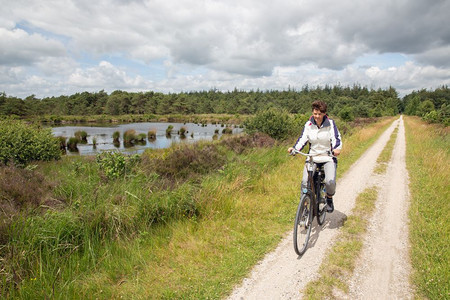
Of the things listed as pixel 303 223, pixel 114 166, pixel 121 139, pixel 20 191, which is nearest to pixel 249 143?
pixel 114 166

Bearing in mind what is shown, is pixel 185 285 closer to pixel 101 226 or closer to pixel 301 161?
pixel 101 226

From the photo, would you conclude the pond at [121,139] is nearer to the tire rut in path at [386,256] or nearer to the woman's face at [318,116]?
the woman's face at [318,116]

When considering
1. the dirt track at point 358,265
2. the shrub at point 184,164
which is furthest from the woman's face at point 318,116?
the shrub at point 184,164

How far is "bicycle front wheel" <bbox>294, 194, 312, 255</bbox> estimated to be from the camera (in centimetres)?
371

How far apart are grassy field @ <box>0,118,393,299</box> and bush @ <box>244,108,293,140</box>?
→ 11475mm

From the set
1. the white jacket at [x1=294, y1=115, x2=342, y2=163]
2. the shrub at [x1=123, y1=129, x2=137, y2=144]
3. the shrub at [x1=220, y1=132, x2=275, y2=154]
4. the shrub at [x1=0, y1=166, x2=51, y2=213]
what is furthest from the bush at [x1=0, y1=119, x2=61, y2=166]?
the shrub at [x1=123, y1=129, x2=137, y2=144]

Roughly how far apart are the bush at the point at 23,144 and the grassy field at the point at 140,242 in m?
4.84

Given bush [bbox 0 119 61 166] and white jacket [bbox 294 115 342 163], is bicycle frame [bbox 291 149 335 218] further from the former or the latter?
bush [bbox 0 119 61 166]

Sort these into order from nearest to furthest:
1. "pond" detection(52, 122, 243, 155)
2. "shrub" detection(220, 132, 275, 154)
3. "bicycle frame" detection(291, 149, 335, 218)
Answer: "bicycle frame" detection(291, 149, 335, 218), "shrub" detection(220, 132, 275, 154), "pond" detection(52, 122, 243, 155)

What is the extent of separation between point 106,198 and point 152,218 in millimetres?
1035

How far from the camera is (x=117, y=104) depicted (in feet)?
295

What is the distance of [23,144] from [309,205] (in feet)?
35.8

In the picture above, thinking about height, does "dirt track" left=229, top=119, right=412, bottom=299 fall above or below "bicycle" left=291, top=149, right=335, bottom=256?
below

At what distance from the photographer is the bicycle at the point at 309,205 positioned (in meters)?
3.77
